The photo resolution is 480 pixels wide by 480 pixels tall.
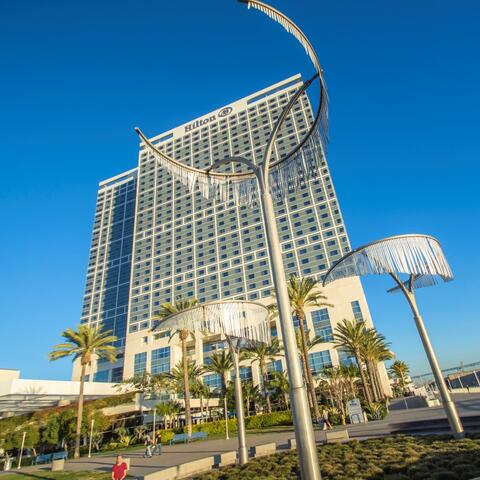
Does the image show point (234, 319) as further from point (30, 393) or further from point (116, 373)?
point (116, 373)

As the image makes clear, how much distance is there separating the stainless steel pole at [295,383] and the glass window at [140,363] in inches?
2947

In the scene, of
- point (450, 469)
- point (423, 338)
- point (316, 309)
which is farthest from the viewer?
point (316, 309)

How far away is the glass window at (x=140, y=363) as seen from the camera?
7375cm

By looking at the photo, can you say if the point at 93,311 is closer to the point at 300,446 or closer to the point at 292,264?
the point at 292,264

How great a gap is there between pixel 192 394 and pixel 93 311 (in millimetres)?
69980

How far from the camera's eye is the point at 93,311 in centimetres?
10931

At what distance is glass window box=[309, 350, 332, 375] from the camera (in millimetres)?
59328

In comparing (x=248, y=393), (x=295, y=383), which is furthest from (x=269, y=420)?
(x=295, y=383)

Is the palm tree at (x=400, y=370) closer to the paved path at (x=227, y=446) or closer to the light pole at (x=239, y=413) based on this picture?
the paved path at (x=227, y=446)

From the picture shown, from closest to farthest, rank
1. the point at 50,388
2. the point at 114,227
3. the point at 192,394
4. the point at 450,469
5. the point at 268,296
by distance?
the point at 450,469 → the point at 50,388 → the point at 192,394 → the point at 268,296 → the point at 114,227

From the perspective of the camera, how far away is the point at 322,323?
6356cm

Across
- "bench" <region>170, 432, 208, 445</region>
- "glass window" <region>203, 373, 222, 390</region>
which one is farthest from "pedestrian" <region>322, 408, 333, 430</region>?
"glass window" <region>203, 373, 222, 390</region>

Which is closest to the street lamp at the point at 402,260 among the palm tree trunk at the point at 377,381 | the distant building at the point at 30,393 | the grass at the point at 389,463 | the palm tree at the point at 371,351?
the grass at the point at 389,463

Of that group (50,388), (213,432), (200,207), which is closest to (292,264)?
(200,207)
